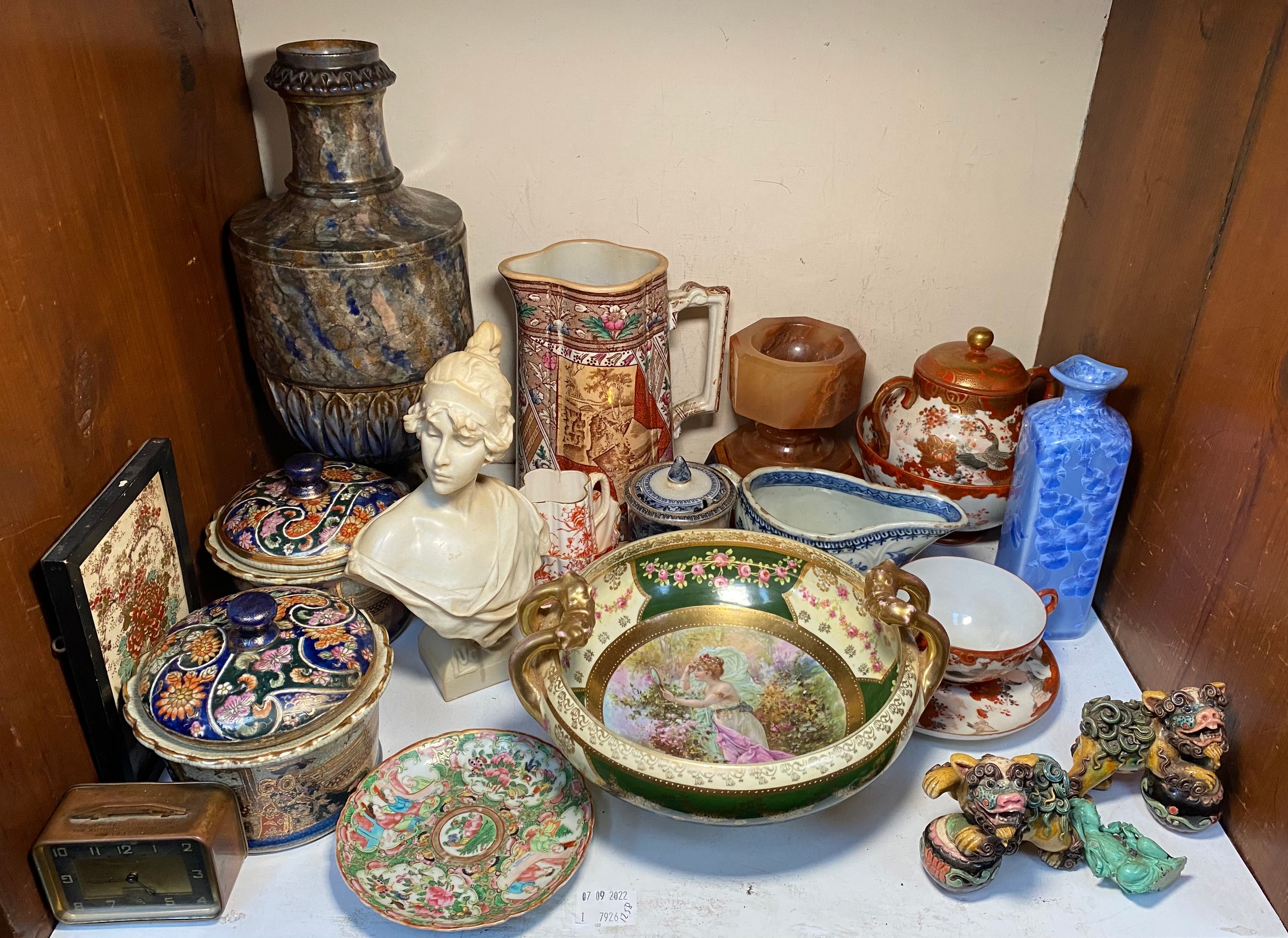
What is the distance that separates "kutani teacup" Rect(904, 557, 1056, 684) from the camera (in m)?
1.13

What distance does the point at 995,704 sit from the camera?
117 centimetres

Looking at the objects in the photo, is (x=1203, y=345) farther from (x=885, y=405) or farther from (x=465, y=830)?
(x=465, y=830)

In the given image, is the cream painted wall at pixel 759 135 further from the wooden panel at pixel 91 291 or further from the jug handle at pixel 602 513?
the jug handle at pixel 602 513

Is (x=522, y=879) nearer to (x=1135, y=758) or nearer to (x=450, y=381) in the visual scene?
(x=450, y=381)

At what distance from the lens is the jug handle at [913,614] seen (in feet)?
3.20

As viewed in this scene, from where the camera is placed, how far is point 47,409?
0.92 metres

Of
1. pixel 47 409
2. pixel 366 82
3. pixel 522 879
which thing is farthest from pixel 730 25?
pixel 522 879

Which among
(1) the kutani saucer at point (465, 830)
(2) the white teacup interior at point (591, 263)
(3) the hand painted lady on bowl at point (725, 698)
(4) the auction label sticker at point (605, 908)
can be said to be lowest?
(4) the auction label sticker at point (605, 908)

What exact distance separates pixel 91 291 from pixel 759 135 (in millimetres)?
820

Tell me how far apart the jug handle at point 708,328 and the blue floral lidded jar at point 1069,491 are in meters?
0.41

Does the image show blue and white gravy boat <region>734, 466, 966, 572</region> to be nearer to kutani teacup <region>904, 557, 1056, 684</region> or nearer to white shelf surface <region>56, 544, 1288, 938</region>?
kutani teacup <region>904, 557, 1056, 684</region>

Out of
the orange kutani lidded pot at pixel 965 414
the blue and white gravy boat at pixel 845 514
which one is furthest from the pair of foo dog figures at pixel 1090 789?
the orange kutani lidded pot at pixel 965 414

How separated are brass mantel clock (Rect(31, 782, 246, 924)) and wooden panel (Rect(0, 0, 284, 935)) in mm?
25

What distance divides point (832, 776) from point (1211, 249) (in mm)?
684
